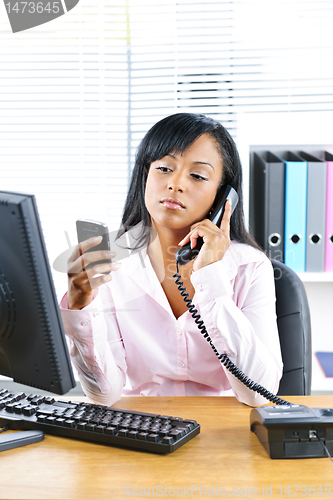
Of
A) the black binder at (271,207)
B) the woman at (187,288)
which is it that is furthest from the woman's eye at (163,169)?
the black binder at (271,207)

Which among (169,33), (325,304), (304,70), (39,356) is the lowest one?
(325,304)

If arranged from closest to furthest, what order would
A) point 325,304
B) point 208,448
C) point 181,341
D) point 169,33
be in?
1. point 208,448
2. point 181,341
3. point 325,304
4. point 169,33

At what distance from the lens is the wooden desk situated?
68 cm

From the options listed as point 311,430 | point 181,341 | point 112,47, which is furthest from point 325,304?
point 112,47

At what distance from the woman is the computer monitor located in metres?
0.32

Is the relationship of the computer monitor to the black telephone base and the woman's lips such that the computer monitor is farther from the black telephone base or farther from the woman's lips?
the woman's lips

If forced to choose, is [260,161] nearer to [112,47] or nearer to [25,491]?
[112,47]

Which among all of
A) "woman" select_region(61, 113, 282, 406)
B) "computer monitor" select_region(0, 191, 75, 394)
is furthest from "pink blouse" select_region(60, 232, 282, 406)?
"computer monitor" select_region(0, 191, 75, 394)

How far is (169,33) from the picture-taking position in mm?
2145

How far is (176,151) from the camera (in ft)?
4.12

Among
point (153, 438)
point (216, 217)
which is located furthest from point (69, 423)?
point (216, 217)

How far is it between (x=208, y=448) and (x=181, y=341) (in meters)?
0.47

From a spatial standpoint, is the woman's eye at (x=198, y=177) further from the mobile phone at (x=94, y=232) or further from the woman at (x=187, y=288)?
the mobile phone at (x=94, y=232)

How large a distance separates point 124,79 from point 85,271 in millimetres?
1549
